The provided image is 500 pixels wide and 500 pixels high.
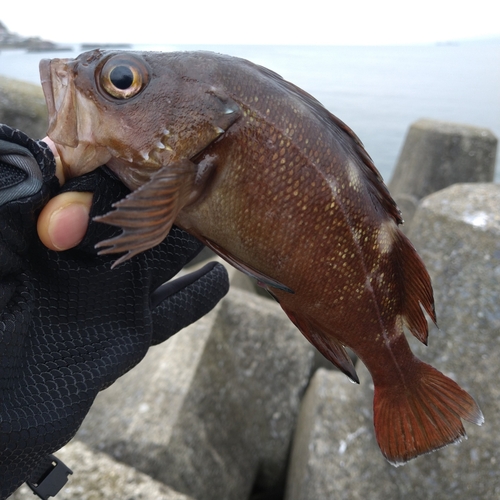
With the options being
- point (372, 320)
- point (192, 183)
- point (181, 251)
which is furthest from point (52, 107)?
point (372, 320)

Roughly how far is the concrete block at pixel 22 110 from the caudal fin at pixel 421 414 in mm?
4724

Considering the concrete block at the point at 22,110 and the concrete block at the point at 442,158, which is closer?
the concrete block at the point at 22,110

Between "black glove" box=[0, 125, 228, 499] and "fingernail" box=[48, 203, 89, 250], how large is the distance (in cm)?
3

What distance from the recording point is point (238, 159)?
3.76 feet

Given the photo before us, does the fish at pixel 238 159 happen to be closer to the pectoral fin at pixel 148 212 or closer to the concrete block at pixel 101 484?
the pectoral fin at pixel 148 212

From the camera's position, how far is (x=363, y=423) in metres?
2.51

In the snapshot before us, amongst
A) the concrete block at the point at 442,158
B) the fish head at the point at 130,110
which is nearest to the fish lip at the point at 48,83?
the fish head at the point at 130,110

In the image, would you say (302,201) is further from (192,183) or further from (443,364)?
(443,364)

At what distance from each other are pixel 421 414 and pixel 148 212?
1.13m

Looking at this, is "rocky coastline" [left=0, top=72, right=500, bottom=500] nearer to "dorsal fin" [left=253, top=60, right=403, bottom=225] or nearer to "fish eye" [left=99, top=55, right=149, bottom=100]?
"dorsal fin" [left=253, top=60, right=403, bottom=225]

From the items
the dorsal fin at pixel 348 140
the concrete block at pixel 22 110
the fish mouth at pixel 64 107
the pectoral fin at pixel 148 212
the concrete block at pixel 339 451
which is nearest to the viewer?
the pectoral fin at pixel 148 212

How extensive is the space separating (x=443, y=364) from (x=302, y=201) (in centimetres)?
166

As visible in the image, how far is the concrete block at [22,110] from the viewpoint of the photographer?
16.0ft

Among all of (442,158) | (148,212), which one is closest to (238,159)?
(148,212)
